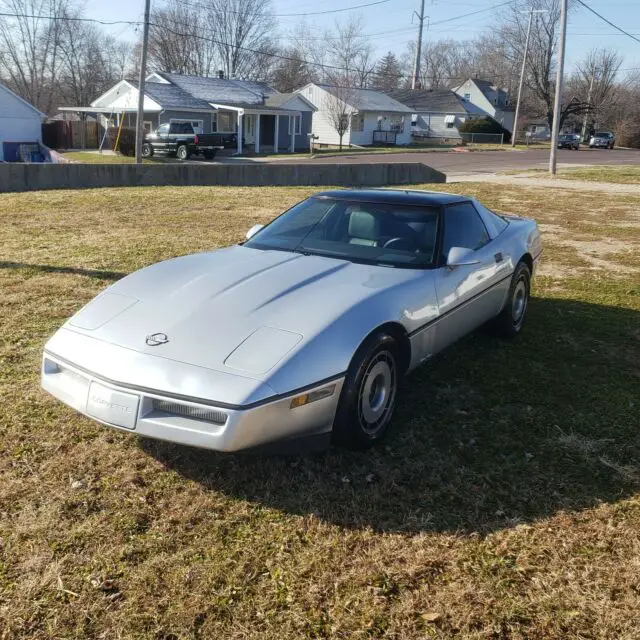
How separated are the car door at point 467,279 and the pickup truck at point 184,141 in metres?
29.0

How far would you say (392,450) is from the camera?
12.0ft

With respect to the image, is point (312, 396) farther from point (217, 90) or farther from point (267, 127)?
point (217, 90)

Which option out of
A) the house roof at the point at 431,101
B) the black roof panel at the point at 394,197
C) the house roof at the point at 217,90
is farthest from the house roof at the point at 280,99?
the black roof panel at the point at 394,197

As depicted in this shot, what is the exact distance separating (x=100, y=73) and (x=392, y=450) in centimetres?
7823

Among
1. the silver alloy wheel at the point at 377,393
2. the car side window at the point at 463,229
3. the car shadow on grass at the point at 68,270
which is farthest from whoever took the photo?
the car shadow on grass at the point at 68,270

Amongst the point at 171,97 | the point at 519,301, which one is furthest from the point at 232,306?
the point at 171,97

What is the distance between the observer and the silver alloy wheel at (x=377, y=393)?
3434mm

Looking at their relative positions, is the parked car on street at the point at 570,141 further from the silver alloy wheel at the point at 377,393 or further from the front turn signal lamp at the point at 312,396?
the front turn signal lamp at the point at 312,396

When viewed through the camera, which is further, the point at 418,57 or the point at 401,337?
the point at 418,57

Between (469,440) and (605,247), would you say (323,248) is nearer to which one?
(469,440)

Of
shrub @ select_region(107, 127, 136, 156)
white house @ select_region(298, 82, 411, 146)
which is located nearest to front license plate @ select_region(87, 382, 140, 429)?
shrub @ select_region(107, 127, 136, 156)

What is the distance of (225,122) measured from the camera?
42.3 metres

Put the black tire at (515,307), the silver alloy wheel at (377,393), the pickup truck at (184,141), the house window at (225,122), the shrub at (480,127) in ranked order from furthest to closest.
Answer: the shrub at (480,127) → the house window at (225,122) → the pickup truck at (184,141) → the black tire at (515,307) → the silver alloy wheel at (377,393)

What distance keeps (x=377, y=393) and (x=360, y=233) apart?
55.3 inches
